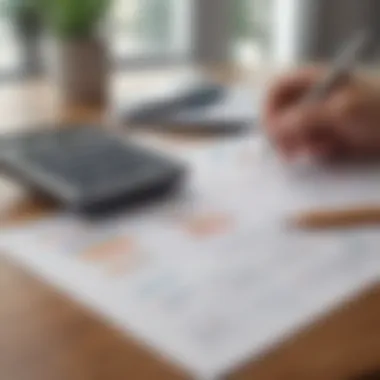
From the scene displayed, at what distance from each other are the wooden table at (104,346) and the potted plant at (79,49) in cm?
56

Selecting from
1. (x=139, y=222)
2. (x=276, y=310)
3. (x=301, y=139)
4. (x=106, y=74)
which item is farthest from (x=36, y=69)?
(x=276, y=310)

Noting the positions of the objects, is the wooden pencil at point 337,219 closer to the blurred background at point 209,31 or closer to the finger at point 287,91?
the finger at point 287,91

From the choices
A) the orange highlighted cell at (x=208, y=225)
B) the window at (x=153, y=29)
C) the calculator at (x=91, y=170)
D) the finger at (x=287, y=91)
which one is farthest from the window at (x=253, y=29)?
the orange highlighted cell at (x=208, y=225)

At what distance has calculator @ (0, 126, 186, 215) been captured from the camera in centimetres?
78

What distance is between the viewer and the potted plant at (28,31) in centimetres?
157

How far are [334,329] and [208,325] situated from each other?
0.08m

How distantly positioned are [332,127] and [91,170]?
27cm

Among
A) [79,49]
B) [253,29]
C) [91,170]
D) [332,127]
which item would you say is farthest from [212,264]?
[253,29]

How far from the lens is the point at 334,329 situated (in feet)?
1.93

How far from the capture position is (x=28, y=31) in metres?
1.62

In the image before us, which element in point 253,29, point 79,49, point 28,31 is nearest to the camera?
point 79,49

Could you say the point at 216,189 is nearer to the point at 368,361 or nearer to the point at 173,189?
the point at 173,189

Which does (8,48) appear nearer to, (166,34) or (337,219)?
(166,34)

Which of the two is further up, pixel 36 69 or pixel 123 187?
pixel 123 187
